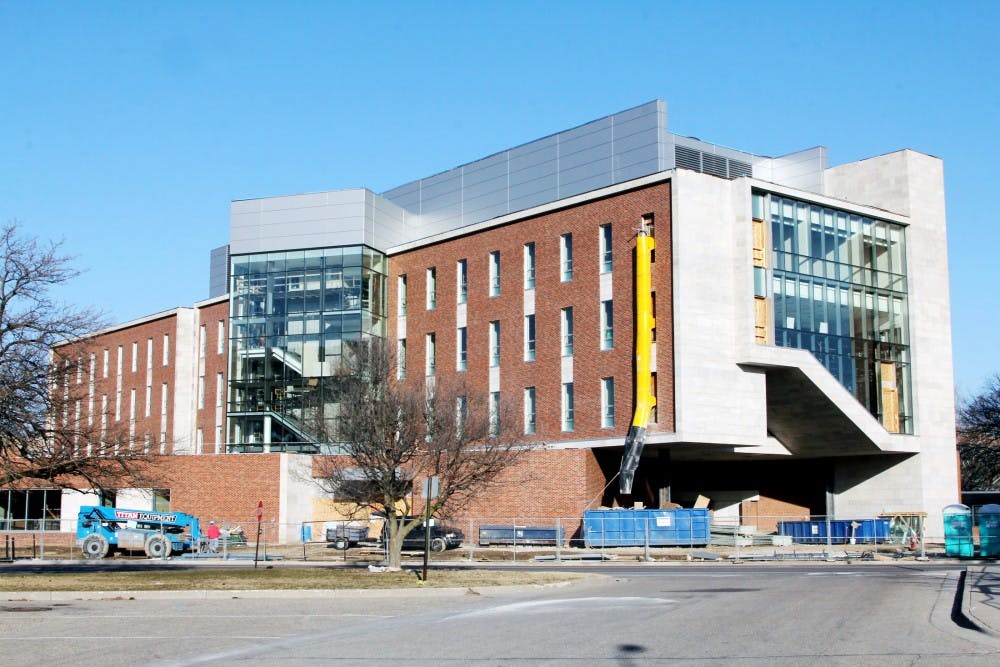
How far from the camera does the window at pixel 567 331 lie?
53.8 m

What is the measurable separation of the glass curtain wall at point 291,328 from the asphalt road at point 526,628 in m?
36.9

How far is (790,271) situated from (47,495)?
45.4 metres

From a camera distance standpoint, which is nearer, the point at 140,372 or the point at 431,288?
the point at 431,288

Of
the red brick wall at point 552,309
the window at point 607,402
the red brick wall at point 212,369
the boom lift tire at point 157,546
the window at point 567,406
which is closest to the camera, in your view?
the boom lift tire at point 157,546

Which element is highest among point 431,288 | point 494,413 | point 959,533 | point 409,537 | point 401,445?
point 431,288

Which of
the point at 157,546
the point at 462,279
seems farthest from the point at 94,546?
the point at 462,279

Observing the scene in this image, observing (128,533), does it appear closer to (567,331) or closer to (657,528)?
(657,528)

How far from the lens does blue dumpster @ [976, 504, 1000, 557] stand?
4006cm

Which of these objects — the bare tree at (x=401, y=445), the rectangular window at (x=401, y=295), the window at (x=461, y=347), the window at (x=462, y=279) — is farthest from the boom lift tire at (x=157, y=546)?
the rectangular window at (x=401, y=295)

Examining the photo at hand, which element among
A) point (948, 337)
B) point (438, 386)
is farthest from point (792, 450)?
point (438, 386)

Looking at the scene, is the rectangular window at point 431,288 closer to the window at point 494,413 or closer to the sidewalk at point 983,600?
the window at point 494,413

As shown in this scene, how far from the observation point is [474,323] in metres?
58.3

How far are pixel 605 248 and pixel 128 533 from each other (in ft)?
80.2

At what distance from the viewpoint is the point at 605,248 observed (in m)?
52.9
